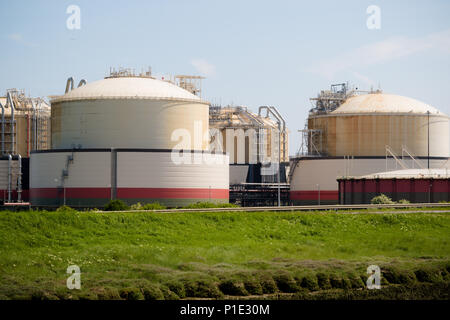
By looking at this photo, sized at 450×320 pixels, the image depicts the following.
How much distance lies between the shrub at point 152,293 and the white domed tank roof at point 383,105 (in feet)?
234

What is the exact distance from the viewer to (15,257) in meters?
43.1

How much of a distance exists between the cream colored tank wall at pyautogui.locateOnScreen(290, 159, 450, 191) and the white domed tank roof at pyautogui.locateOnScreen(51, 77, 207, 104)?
18434 mm

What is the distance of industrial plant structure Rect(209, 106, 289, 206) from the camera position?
359ft

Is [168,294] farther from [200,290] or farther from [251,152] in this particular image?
[251,152]

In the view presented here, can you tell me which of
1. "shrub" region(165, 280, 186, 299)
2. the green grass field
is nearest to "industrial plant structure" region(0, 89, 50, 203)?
the green grass field

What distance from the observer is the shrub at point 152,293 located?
123 ft

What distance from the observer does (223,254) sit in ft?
155

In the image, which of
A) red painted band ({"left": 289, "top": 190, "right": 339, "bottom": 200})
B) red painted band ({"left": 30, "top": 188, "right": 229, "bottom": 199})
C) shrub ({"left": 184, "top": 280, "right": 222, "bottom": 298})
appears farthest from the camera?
red painted band ({"left": 289, "top": 190, "right": 339, "bottom": 200})

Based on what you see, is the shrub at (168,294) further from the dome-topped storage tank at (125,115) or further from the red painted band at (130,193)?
the dome-topped storage tank at (125,115)

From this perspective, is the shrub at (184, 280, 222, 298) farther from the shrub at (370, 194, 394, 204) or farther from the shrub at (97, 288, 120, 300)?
the shrub at (370, 194, 394, 204)

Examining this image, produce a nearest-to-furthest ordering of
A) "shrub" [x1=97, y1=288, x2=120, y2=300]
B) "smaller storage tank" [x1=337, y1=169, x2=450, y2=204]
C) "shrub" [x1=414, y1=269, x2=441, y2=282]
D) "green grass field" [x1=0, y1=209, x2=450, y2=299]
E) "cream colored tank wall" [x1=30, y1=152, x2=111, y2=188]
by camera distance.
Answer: "shrub" [x1=97, y1=288, x2=120, y2=300] < "green grass field" [x1=0, y1=209, x2=450, y2=299] < "shrub" [x1=414, y1=269, x2=441, y2=282] < "cream colored tank wall" [x1=30, y1=152, x2=111, y2=188] < "smaller storage tank" [x1=337, y1=169, x2=450, y2=204]

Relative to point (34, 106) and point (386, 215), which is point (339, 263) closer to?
point (386, 215)

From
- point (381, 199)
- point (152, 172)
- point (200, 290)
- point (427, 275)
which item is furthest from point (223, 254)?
point (152, 172)
